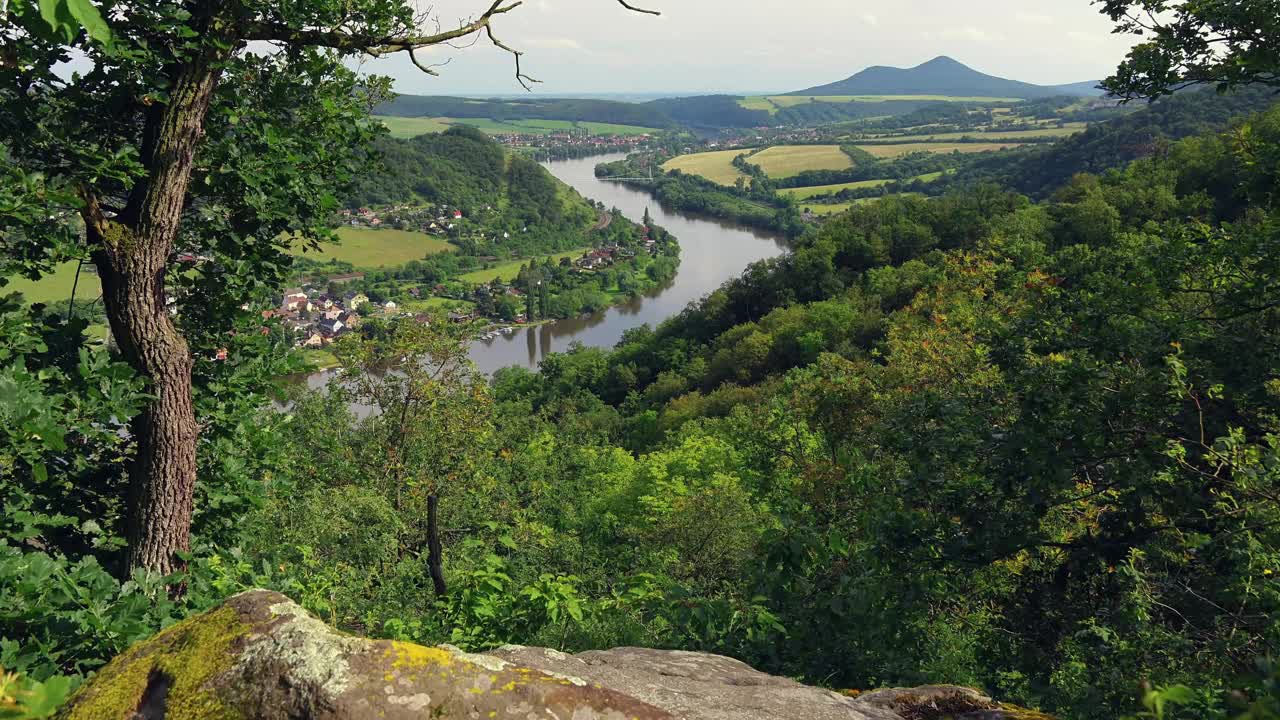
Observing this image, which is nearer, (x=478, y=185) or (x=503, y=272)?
(x=503, y=272)

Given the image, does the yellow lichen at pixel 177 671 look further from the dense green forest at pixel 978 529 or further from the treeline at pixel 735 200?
the treeline at pixel 735 200

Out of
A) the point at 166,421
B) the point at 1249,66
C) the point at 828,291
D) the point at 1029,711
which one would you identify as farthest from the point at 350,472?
the point at 828,291

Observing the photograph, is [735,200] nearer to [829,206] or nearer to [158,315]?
[829,206]

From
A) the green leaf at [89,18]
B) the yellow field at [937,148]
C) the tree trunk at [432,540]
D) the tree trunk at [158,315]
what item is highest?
the yellow field at [937,148]

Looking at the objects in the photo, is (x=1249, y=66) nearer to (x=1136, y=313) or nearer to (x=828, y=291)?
(x=1136, y=313)

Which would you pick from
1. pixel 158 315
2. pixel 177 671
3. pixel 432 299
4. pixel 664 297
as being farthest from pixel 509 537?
pixel 664 297

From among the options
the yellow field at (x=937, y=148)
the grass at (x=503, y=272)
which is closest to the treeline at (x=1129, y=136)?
the yellow field at (x=937, y=148)
